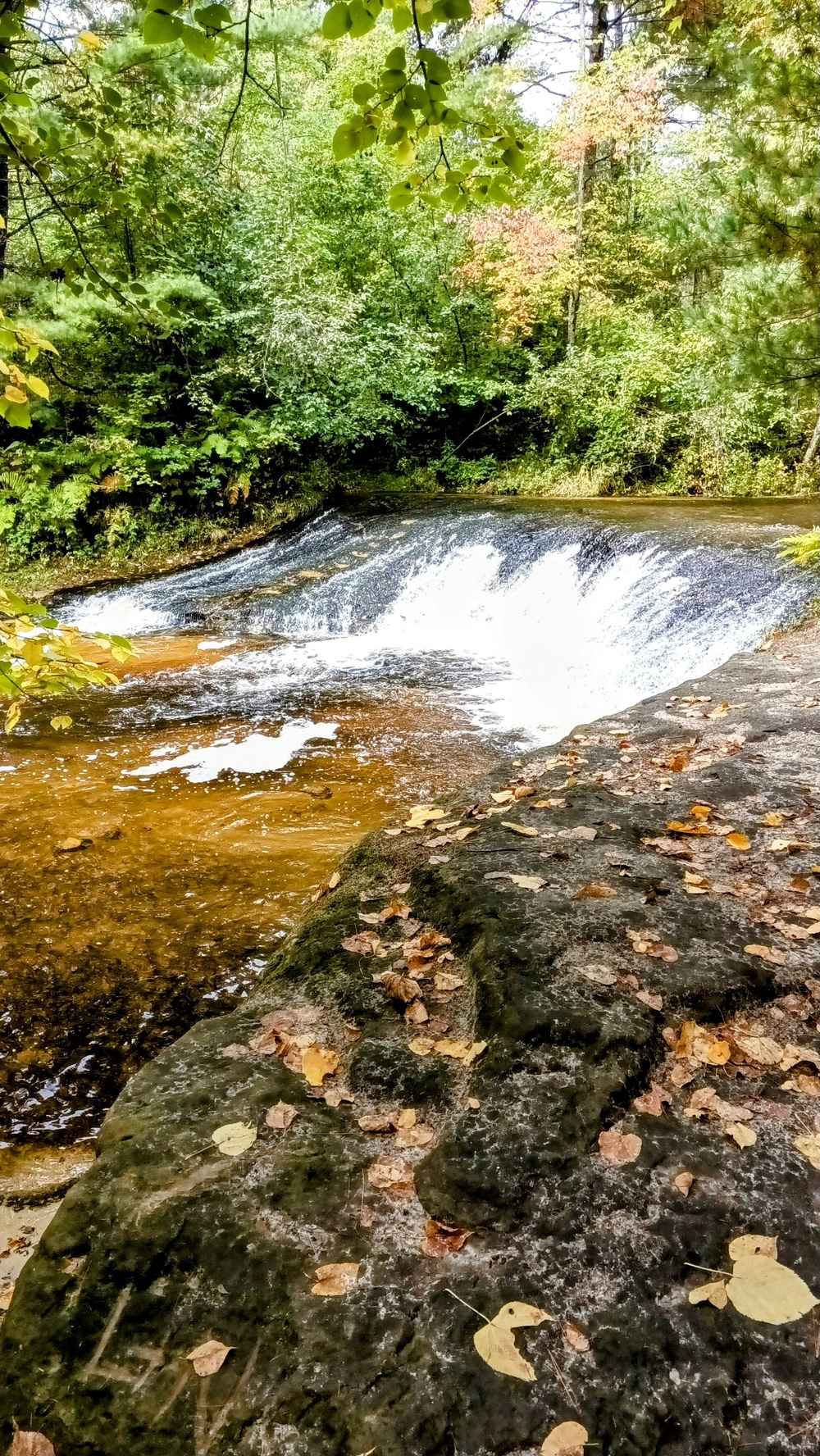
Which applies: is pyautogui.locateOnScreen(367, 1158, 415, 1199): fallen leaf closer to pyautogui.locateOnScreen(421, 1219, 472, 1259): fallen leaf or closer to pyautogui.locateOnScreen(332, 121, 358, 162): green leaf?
pyautogui.locateOnScreen(421, 1219, 472, 1259): fallen leaf

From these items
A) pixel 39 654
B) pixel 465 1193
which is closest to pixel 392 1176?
pixel 465 1193

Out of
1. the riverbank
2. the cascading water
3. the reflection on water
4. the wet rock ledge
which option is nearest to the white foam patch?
the reflection on water

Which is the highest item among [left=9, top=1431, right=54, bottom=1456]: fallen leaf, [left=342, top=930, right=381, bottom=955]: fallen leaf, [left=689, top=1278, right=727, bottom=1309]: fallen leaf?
[left=689, top=1278, right=727, bottom=1309]: fallen leaf

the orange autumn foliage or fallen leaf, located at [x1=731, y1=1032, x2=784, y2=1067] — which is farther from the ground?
the orange autumn foliage

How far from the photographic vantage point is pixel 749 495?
44.3ft

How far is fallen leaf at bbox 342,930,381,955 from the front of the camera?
7.43 feet

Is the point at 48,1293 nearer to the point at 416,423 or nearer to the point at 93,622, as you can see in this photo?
the point at 93,622

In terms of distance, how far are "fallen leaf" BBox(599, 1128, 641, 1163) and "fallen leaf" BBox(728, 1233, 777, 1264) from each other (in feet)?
0.70

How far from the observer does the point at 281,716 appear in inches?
255

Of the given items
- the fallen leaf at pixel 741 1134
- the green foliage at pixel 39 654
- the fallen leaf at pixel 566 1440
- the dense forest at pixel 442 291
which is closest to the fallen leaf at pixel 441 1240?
the fallen leaf at pixel 566 1440

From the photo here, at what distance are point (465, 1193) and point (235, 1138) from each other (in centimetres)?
49

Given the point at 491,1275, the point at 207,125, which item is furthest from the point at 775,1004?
the point at 207,125

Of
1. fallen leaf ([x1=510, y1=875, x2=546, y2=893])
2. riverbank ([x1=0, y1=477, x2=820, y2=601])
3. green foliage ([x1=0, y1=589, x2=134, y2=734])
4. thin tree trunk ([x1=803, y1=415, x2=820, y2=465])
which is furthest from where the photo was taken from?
thin tree trunk ([x1=803, y1=415, x2=820, y2=465])

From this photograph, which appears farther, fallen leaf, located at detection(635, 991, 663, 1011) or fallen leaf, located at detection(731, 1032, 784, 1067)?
fallen leaf, located at detection(635, 991, 663, 1011)
